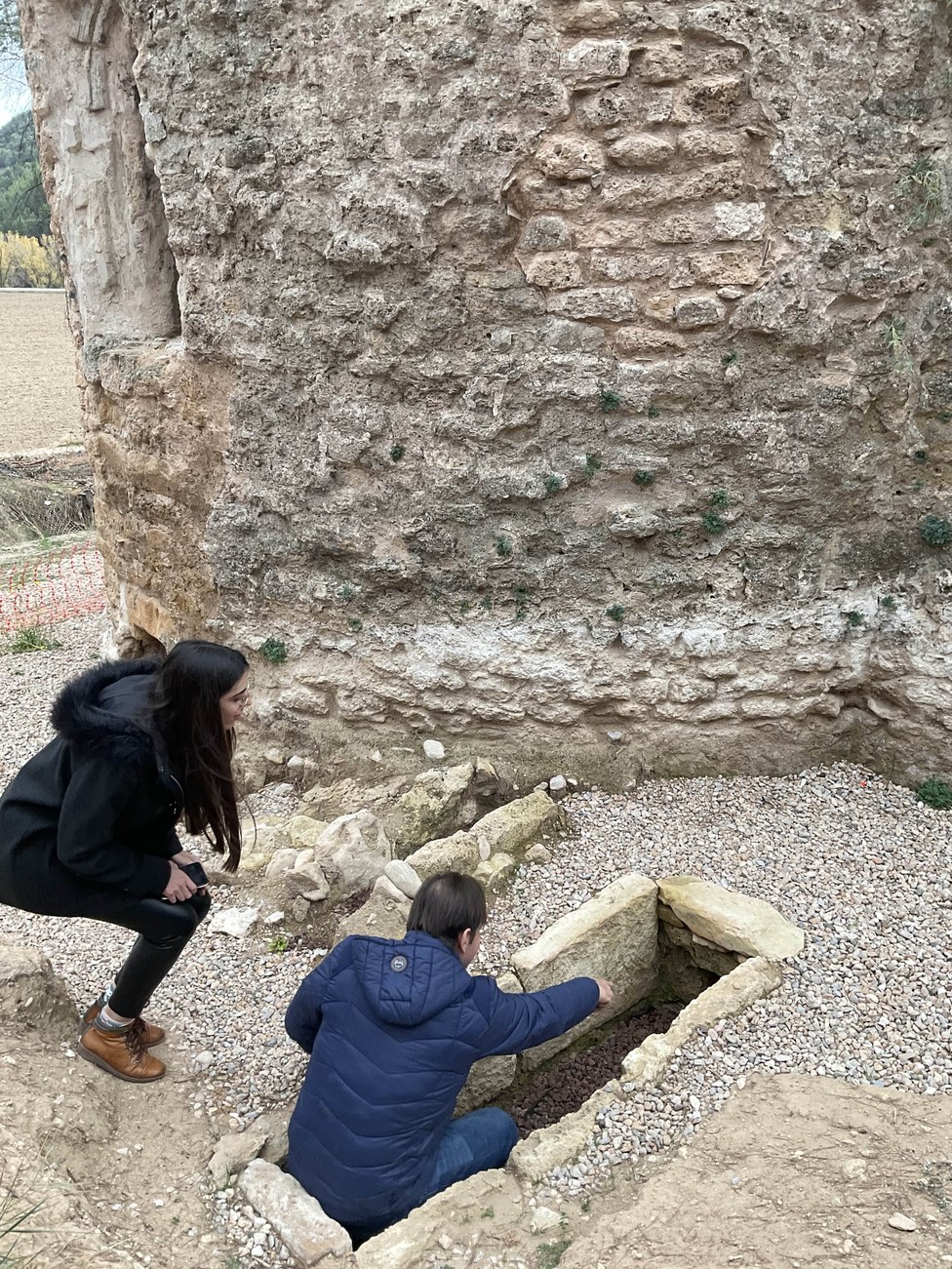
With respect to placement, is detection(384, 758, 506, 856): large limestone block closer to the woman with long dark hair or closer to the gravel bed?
the gravel bed

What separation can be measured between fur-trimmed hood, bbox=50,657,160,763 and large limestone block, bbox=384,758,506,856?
188 cm

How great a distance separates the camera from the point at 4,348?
23.2m

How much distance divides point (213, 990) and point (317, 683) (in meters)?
1.54

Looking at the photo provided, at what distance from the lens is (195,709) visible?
2561mm

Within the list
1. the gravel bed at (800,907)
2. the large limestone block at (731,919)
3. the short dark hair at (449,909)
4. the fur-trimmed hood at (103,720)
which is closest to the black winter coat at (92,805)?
the fur-trimmed hood at (103,720)

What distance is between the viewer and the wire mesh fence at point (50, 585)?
333 inches

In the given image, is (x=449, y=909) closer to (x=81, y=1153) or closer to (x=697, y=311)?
(x=81, y=1153)

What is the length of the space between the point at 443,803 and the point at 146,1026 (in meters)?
1.53

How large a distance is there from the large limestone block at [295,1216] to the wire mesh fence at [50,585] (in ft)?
19.7

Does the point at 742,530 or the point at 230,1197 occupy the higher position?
the point at 742,530

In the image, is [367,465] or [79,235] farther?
[79,235]

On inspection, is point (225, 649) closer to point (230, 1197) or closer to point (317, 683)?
point (230, 1197)

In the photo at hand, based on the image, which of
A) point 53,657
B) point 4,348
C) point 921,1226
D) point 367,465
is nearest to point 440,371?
point 367,465

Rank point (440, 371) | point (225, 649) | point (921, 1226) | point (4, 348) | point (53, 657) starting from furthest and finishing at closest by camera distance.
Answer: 1. point (4, 348)
2. point (53, 657)
3. point (440, 371)
4. point (225, 649)
5. point (921, 1226)
